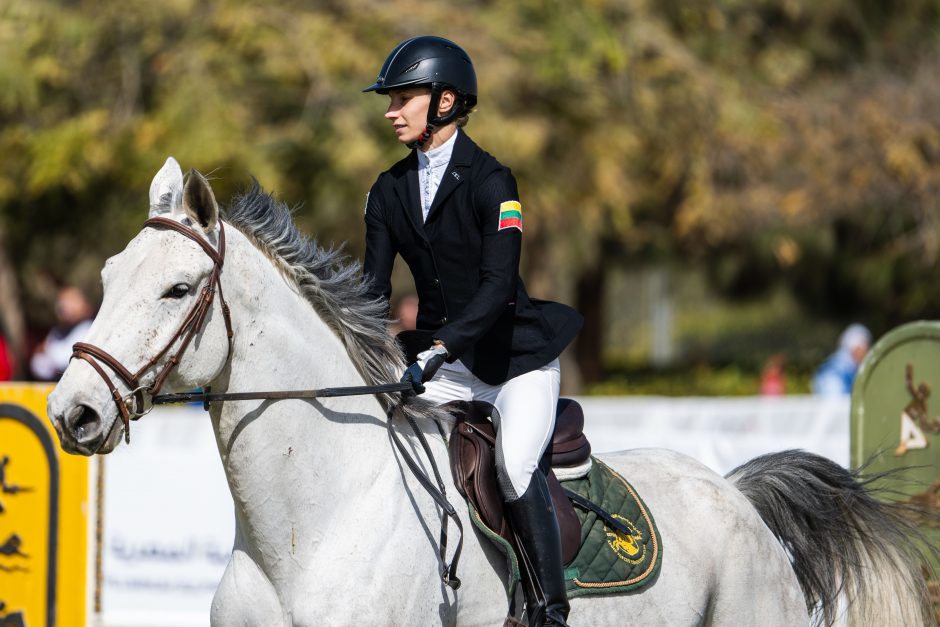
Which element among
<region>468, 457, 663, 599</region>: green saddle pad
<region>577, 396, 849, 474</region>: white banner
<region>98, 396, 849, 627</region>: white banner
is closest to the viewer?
<region>468, 457, 663, 599</region>: green saddle pad

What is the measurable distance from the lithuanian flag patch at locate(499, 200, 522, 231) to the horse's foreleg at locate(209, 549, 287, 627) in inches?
55.7

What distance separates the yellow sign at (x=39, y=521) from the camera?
639cm

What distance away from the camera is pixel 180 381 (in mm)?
3646

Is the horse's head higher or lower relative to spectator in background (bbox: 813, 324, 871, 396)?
lower

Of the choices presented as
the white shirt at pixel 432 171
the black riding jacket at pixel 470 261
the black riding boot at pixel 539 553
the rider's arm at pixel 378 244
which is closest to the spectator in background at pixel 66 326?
the rider's arm at pixel 378 244

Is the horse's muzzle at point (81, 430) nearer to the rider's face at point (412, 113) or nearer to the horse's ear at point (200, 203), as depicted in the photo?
the horse's ear at point (200, 203)

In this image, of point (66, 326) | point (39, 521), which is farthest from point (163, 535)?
point (66, 326)

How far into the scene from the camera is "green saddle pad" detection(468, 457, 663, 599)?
4.41 meters

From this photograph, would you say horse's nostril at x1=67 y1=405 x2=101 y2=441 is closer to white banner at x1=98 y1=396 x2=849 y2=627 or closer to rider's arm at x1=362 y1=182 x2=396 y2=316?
rider's arm at x1=362 y1=182 x2=396 y2=316

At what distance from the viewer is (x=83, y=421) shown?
342 cm

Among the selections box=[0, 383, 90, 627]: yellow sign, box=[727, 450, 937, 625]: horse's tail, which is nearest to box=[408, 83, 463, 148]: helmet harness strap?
box=[727, 450, 937, 625]: horse's tail

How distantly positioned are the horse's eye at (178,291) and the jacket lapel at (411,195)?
0.97m

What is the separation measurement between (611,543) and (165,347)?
6.17 ft

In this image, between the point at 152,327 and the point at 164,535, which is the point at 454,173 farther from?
the point at 164,535
